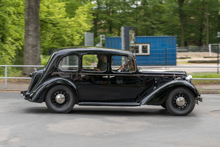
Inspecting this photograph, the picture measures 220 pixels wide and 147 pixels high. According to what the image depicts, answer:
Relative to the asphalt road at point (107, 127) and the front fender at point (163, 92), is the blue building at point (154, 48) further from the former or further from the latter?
the front fender at point (163, 92)

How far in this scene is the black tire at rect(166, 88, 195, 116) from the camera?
8797 millimetres

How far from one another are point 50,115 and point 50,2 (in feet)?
50.7

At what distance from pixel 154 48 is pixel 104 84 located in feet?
77.8

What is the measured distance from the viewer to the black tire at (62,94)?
8.94 metres

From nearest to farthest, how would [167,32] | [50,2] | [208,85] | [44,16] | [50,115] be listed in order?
[50,115], [208,85], [44,16], [50,2], [167,32]

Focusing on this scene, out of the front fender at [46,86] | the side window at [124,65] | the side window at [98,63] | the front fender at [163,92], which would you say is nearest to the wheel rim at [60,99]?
the front fender at [46,86]

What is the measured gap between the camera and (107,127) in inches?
292

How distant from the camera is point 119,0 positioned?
54094 mm

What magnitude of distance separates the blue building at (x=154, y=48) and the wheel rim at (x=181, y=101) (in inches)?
890

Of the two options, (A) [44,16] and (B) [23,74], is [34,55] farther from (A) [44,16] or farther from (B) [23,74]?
(A) [44,16]

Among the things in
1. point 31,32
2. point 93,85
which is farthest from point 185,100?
point 31,32

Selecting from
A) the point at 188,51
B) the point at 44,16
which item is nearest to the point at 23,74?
the point at 44,16

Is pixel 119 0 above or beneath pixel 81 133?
above

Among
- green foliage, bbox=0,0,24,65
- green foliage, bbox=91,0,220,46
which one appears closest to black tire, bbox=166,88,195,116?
green foliage, bbox=0,0,24,65
